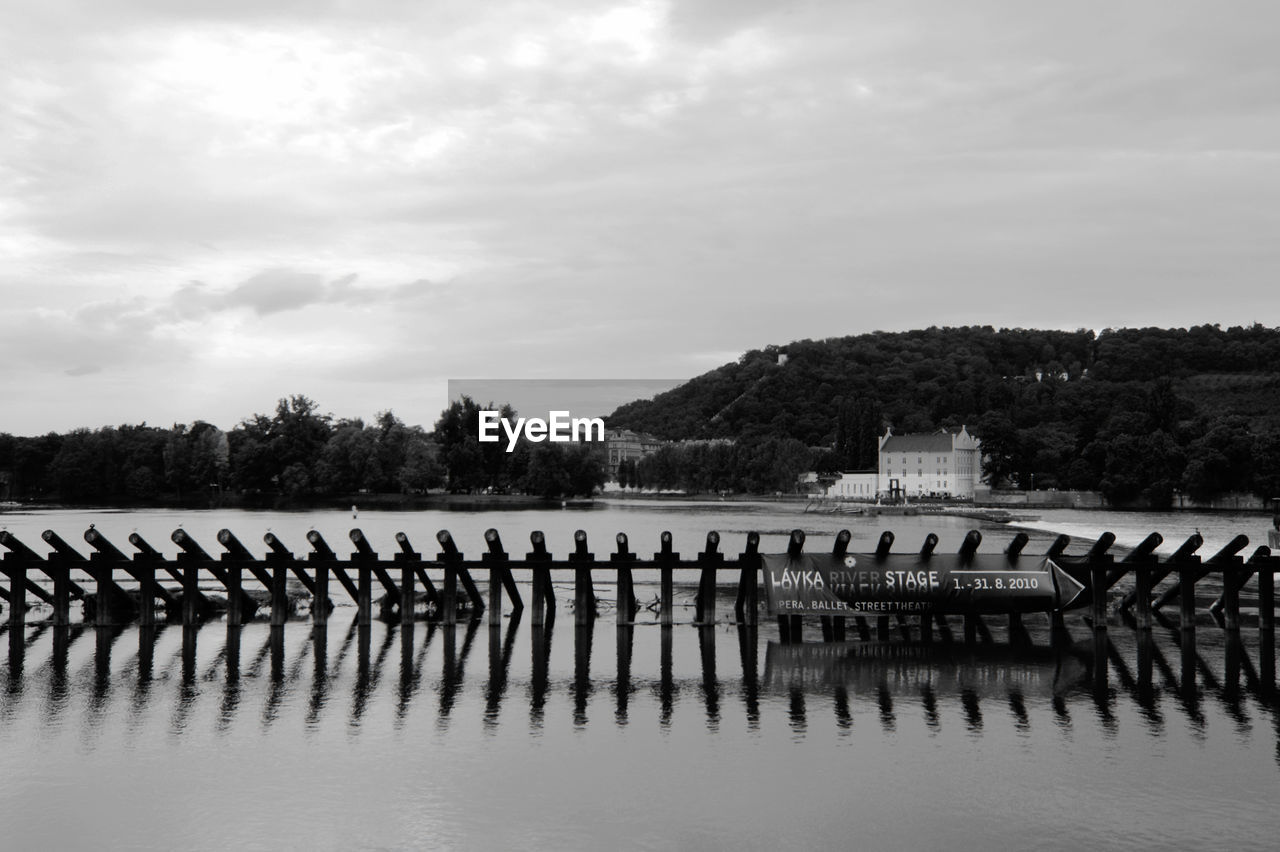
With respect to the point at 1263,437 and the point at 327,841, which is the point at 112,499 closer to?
the point at 1263,437

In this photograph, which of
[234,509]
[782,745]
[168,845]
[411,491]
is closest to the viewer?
[168,845]

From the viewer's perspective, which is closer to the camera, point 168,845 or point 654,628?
point 168,845

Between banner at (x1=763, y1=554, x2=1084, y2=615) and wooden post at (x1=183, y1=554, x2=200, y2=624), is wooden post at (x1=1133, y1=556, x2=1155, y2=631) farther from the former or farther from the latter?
wooden post at (x1=183, y1=554, x2=200, y2=624)

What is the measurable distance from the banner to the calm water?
786mm

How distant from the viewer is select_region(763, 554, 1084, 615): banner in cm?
2564

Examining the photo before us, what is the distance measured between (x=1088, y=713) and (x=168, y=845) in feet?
43.0

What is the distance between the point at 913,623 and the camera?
93.8ft

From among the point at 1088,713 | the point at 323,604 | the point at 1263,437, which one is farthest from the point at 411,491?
the point at 1088,713

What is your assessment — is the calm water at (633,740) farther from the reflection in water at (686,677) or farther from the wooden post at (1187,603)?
the wooden post at (1187,603)

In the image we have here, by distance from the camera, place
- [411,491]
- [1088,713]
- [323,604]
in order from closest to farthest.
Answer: [1088,713]
[323,604]
[411,491]

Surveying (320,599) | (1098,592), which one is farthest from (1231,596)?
(320,599)

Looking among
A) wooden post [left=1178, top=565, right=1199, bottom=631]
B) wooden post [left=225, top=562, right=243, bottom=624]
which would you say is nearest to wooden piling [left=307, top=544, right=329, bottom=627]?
wooden post [left=225, top=562, right=243, bottom=624]

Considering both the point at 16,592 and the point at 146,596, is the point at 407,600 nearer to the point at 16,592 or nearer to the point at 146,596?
the point at 146,596

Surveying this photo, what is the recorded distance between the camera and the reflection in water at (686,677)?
58.9ft
